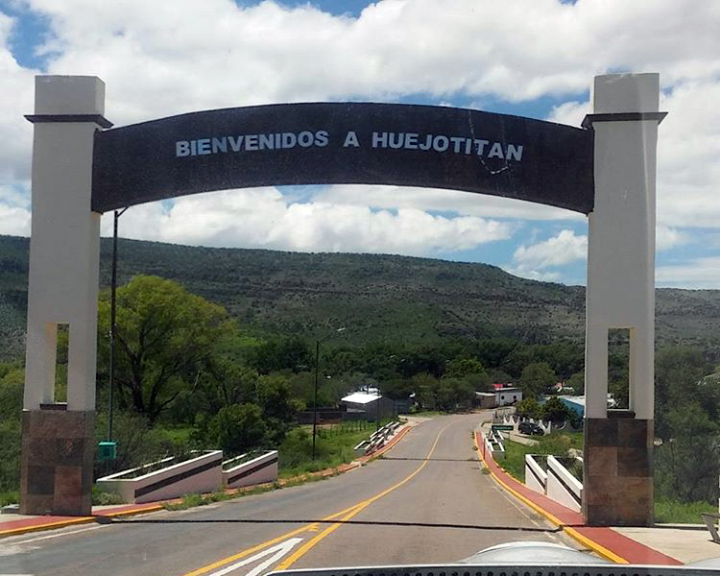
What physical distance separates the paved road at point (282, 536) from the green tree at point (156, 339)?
73.6ft

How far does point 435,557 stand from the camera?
36.0 feet

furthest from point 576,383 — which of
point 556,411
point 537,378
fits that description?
point 537,378

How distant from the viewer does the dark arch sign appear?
15344mm

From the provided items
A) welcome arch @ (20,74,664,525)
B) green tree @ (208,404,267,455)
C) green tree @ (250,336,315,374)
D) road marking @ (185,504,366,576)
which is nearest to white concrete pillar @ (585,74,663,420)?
welcome arch @ (20,74,664,525)

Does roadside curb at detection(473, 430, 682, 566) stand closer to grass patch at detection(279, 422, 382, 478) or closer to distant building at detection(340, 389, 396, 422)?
grass patch at detection(279, 422, 382, 478)

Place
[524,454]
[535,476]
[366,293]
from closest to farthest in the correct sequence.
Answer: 1. [535,476]
2. [524,454]
3. [366,293]

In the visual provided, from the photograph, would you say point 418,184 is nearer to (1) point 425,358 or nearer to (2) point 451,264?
(1) point 425,358

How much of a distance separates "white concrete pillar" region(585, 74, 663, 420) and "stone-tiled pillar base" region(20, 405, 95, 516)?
8.66 metres

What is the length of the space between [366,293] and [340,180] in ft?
239

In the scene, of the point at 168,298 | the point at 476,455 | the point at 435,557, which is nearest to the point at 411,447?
the point at 476,455

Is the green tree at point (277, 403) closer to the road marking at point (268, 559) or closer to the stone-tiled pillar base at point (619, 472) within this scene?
the stone-tiled pillar base at point (619, 472)

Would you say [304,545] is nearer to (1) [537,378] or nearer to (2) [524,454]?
(2) [524,454]

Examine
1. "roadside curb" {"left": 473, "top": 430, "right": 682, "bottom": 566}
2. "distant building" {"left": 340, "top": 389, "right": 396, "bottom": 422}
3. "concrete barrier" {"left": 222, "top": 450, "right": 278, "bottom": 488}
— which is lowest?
"distant building" {"left": 340, "top": 389, "right": 396, "bottom": 422}

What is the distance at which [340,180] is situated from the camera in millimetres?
15820
